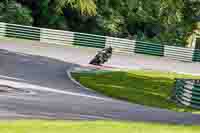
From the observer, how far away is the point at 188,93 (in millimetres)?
22656

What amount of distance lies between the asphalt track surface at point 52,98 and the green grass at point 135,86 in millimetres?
1086

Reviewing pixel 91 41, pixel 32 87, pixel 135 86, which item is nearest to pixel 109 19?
pixel 91 41

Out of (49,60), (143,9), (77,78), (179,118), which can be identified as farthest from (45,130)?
(143,9)

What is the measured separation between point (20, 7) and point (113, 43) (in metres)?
8.81

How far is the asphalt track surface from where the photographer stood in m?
15.0

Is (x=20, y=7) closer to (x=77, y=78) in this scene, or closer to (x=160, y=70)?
(x=160, y=70)

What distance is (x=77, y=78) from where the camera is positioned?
82.2ft

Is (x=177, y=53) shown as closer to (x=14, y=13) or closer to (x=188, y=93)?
(x=14, y=13)

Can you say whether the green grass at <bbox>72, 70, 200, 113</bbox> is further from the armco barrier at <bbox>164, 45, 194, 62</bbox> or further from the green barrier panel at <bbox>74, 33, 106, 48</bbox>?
the armco barrier at <bbox>164, 45, 194, 62</bbox>

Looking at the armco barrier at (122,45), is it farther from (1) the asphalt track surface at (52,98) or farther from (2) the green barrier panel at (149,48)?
(1) the asphalt track surface at (52,98)

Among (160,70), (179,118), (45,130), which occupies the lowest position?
(160,70)

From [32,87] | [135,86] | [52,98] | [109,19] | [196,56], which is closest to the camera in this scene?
[52,98]

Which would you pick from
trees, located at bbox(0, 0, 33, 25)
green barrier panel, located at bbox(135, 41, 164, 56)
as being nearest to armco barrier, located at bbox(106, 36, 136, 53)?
green barrier panel, located at bbox(135, 41, 164, 56)

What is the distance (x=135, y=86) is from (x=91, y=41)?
14088 mm
